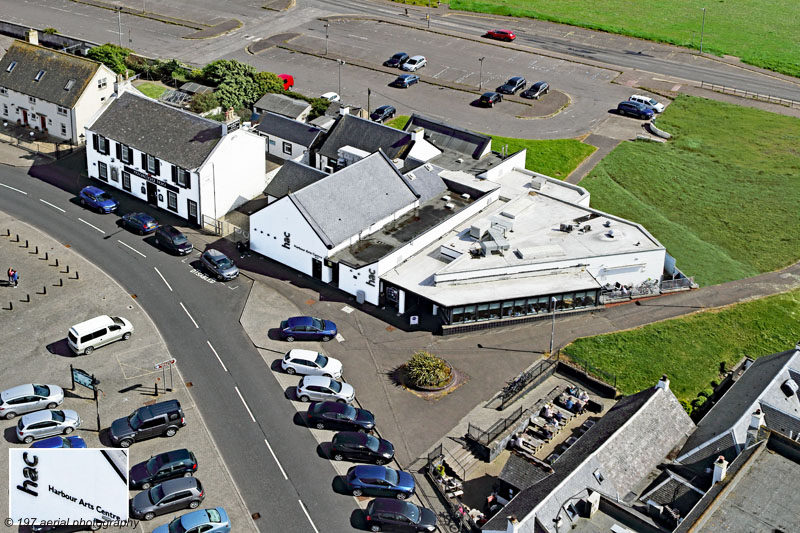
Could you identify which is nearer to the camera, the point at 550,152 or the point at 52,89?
the point at 52,89

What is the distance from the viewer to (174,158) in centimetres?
8550

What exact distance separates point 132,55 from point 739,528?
103m

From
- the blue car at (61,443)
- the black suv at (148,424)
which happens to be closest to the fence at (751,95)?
the black suv at (148,424)

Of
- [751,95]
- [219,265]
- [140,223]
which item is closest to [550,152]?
[751,95]

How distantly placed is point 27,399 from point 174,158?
104 ft

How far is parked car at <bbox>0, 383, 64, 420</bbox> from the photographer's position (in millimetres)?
60531

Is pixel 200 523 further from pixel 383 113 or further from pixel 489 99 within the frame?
pixel 489 99

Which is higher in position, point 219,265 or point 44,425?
point 219,265

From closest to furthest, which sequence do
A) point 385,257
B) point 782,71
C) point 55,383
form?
point 55,383, point 385,257, point 782,71

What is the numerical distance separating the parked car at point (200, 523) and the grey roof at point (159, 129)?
40.3m

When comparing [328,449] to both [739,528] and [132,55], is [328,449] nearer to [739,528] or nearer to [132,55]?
[739,528]

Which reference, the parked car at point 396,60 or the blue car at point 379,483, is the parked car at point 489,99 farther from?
the blue car at point 379,483

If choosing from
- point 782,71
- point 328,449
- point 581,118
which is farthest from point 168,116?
point 782,71

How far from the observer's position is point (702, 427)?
199ft
